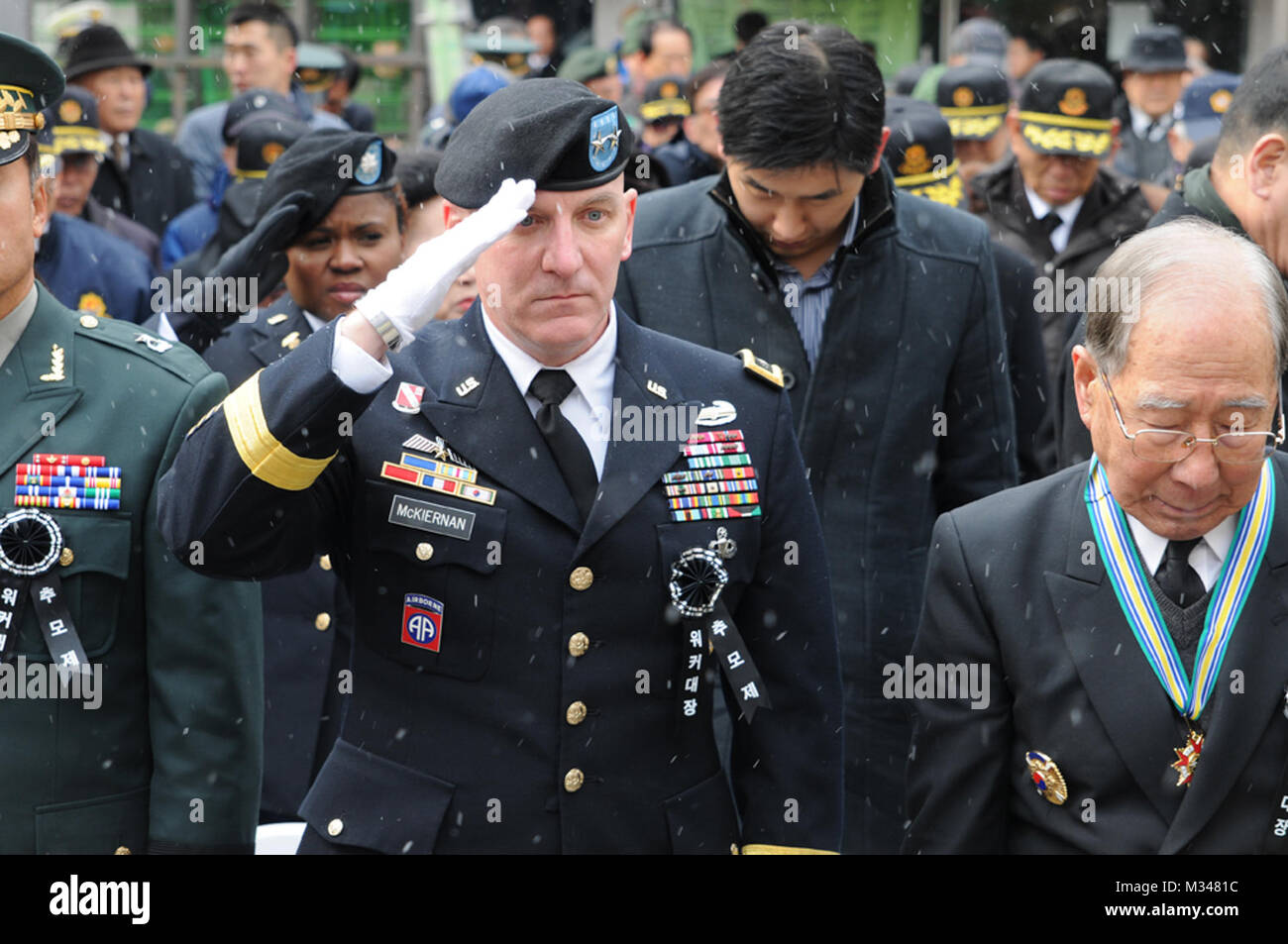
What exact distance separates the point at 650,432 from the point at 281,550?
0.72m

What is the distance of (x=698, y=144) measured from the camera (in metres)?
9.15

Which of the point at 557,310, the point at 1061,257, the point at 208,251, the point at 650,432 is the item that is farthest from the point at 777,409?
the point at 1061,257

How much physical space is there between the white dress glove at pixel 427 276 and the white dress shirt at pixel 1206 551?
122 centimetres

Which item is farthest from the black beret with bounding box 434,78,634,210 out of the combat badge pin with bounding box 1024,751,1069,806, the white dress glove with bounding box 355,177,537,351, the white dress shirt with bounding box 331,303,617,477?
the combat badge pin with bounding box 1024,751,1069,806

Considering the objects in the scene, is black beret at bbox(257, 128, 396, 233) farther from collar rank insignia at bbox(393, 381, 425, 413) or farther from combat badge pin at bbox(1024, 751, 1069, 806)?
combat badge pin at bbox(1024, 751, 1069, 806)

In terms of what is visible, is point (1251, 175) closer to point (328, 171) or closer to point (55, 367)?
point (328, 171)

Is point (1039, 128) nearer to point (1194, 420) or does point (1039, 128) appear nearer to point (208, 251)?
point (208, 251)

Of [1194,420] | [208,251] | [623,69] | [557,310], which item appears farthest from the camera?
[623,69]

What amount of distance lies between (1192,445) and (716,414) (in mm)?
901

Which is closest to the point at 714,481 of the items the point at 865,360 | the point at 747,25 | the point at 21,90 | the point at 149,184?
the point at 865,360

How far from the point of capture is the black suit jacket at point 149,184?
9.16m

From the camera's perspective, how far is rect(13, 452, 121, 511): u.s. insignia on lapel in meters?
3.15

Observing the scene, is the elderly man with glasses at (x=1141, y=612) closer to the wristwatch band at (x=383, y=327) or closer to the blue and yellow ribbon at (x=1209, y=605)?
the blue and yellow ribbon at (x=1209, y=605)

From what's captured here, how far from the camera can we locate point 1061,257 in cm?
734
